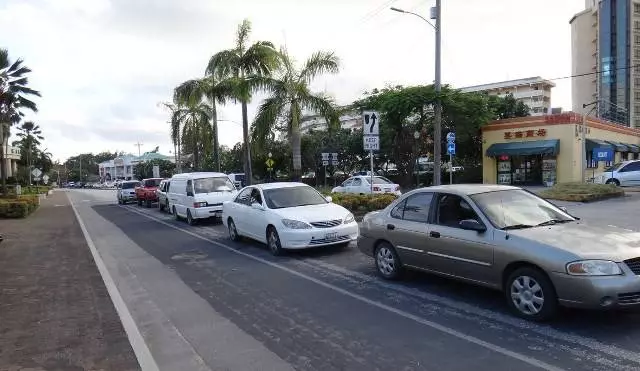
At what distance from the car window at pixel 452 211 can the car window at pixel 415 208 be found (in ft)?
0.67

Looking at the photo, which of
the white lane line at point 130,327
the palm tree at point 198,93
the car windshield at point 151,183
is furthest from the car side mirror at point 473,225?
the car windshield at point 151,183

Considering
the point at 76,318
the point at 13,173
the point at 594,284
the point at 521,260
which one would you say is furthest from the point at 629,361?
the point at 13,173

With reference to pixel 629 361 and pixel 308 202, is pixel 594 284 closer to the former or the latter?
pixel 629 361

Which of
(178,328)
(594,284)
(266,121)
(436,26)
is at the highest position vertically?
(436,26)

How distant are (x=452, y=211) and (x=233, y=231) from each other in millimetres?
7331

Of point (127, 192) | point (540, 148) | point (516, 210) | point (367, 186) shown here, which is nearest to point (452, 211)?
point (516, 210)

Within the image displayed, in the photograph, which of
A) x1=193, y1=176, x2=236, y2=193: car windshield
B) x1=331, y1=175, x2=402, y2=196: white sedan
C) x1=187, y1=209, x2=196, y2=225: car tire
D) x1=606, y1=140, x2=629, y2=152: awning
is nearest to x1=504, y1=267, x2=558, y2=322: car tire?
x1=193, y1=176, x2=236, y2=193: car windshield

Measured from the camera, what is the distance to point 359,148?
45.1m

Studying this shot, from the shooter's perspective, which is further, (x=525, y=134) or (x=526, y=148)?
(x=525, y=134)

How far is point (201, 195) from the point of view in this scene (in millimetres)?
16891

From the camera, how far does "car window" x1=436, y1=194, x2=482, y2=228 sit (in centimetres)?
654

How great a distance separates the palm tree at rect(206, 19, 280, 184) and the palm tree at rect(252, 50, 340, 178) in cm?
79

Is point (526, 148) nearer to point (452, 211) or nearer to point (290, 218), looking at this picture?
point (290, 218)

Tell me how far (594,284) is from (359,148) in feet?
133
